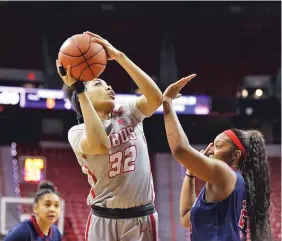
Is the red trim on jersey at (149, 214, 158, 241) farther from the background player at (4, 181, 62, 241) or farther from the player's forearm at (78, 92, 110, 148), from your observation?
the background player at (4, 181, 62, 241)

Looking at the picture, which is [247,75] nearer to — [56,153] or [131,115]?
[56,153]

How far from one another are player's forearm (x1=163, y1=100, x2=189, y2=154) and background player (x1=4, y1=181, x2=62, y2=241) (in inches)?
72.0

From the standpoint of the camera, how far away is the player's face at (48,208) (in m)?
4.42

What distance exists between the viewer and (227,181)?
2.77 meters

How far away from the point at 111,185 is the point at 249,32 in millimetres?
9325

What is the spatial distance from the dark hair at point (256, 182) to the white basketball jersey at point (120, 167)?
58cm

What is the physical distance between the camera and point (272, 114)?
1033cm

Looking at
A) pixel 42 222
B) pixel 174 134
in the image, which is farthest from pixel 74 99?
pixel 42 222

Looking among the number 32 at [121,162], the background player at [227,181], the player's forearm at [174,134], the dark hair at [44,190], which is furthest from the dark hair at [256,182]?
the dark hair at [44,190]

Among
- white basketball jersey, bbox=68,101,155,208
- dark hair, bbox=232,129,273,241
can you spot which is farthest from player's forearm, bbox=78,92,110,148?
dark hair, bbox=232,129,273,241

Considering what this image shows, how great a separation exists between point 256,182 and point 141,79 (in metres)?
0.85

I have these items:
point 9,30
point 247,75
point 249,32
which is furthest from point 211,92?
point 9,30

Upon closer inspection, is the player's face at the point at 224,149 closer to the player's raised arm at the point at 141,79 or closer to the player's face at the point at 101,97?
the player's raised arm at the point at 141,79

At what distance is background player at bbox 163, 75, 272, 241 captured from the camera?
2732 mm
